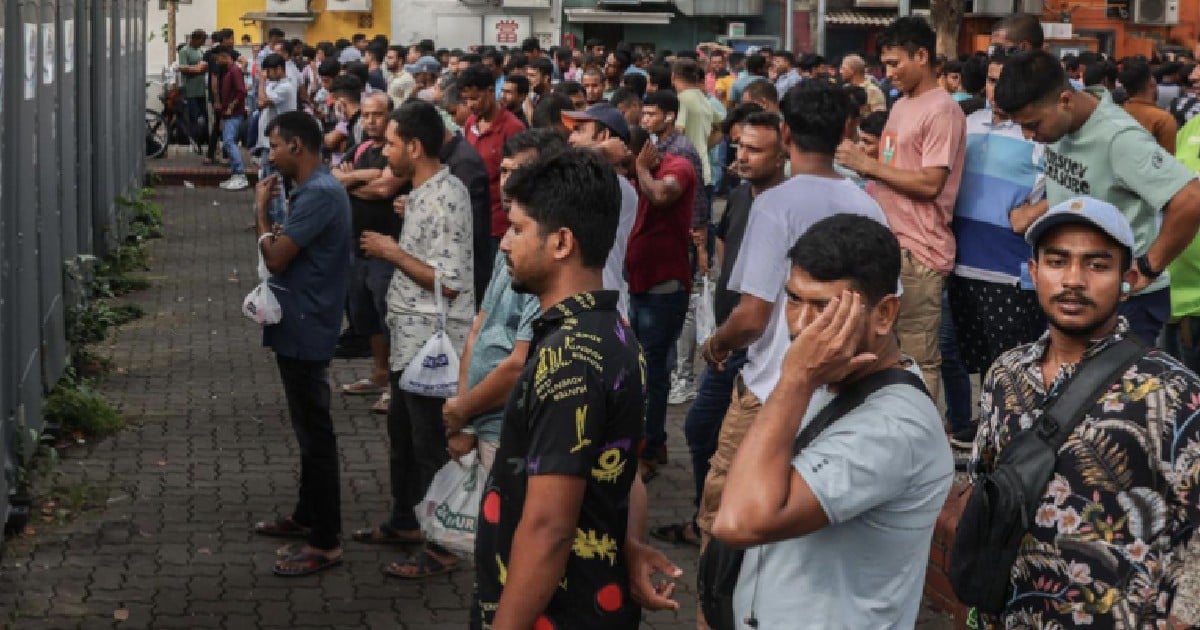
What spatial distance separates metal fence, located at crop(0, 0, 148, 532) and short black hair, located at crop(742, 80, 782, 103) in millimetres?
4835

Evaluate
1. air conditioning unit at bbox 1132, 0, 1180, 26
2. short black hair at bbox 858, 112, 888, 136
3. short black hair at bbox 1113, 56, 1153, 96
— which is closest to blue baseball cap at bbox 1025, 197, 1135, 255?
short black hair at bbox 858, 112, 888, 136

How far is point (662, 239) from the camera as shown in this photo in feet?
30.6

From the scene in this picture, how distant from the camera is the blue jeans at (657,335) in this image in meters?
9.20

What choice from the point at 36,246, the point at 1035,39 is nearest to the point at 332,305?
the point at 36,246

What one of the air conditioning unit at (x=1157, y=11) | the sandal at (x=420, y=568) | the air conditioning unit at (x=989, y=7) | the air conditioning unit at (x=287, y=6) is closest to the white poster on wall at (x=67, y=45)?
the sandal at (x=420, y=568)

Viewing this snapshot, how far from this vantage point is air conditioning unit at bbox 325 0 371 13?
44.4 meters

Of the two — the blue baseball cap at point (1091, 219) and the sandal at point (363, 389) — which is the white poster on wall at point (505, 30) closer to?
the sandal at point (363, 389)

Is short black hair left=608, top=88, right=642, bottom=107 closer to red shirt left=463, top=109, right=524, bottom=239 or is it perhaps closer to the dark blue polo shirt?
red shirt left=463, top=109, right=524, bottom=239

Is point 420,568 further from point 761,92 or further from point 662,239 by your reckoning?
point 761,92

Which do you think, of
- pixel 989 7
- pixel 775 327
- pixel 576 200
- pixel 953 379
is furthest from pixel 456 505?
pixel 989 7

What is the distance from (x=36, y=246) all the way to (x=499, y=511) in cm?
694

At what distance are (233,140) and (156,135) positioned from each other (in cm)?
390

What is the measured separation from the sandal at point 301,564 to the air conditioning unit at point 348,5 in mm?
37748

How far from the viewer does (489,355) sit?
20.1 feet
